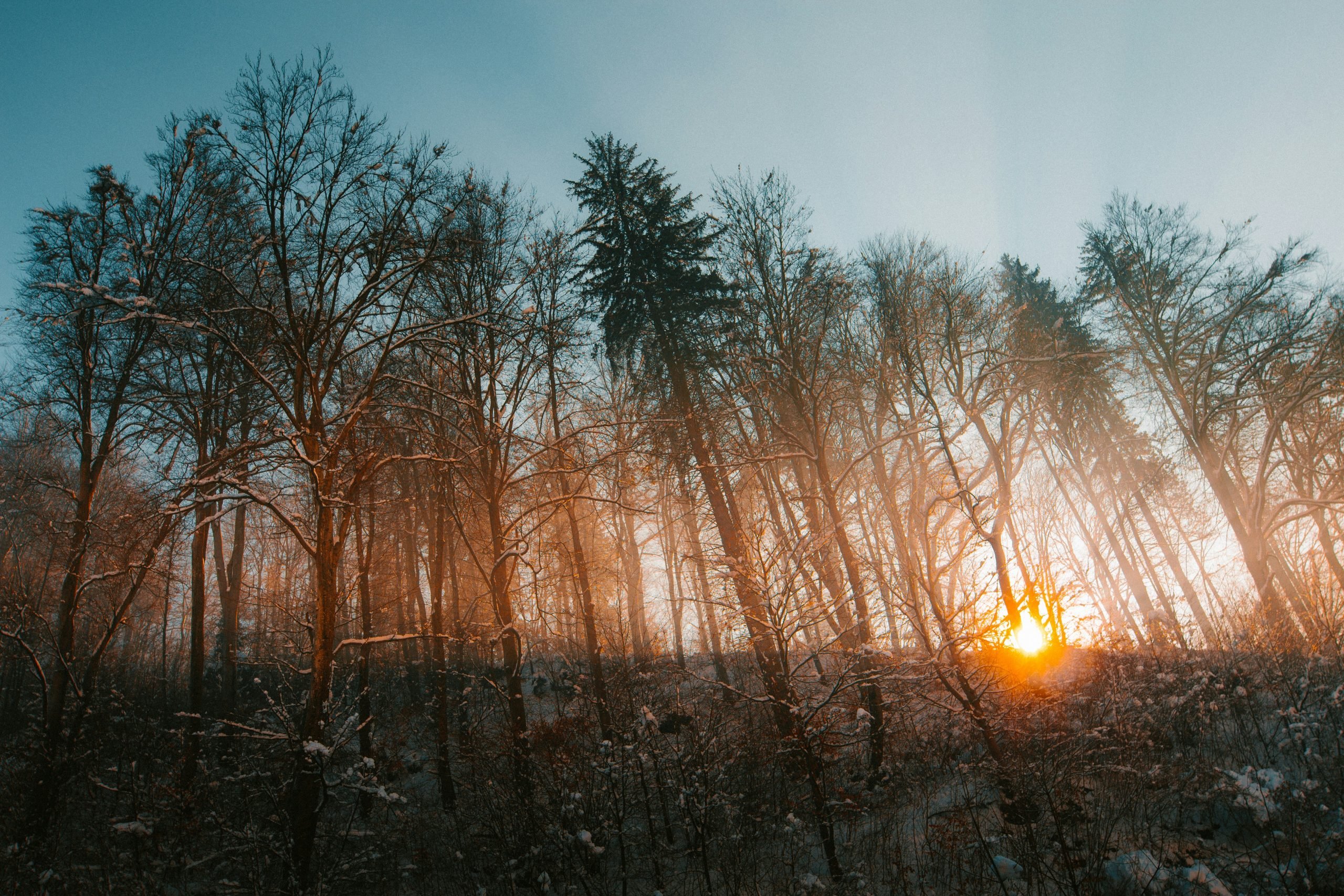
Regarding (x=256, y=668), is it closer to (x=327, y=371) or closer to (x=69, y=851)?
(x=69, y=851)

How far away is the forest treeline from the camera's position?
588 centimetres

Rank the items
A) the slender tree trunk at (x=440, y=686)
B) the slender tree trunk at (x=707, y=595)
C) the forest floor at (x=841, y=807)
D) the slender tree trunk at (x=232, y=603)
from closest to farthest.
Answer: the forest floor at (x=841, y=807) < the slender tree trunk at (x=440, y=686) < the slender tree trunk at (x=707, y=595) < the slender tree trunk at (x=232, y=603)

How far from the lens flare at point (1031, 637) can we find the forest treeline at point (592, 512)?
0.10m

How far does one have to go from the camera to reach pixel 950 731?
7.86m

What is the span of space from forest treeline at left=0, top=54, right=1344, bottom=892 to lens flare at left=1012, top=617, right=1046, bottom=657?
0.10 metres

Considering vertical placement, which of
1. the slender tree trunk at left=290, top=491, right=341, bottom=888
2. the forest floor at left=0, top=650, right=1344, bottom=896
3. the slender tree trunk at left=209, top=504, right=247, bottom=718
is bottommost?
the forest floor at left=0, top=650, right=1344, bottom=896

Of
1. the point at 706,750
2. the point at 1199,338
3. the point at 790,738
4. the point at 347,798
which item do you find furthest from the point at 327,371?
the point at 1199,338

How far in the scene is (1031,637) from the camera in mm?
9484

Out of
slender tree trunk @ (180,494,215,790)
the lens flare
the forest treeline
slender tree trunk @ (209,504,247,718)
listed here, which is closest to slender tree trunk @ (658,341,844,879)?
the forest treeline

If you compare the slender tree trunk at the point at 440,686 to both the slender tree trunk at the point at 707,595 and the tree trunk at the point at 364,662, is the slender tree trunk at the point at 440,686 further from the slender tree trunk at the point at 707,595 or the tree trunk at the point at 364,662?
the slender tree trunk at the point at 707,595

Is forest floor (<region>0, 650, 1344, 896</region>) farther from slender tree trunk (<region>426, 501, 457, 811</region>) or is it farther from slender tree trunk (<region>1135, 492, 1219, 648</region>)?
slender tree trunk (<region>1135, 492, 1219, 648</region>)

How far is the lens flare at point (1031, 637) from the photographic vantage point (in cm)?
899

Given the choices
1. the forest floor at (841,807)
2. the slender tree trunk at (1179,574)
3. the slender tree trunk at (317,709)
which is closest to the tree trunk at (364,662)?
the forest floor at (841,807)

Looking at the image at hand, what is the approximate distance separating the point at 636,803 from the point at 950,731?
184 inches
